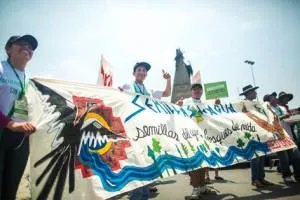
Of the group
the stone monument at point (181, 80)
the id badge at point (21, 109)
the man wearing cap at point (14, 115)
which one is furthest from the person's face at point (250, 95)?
the stone monument at point (181, 80)

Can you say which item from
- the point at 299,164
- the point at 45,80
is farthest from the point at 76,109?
the point at 299,164

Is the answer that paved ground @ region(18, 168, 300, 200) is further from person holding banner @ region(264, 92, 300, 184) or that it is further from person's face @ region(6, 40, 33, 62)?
person's face @ region(6, 40, 33, 62)

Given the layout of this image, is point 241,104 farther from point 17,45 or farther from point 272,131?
point 17,45

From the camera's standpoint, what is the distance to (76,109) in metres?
3.27

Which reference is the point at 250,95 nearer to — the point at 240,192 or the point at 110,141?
the point at 240,192

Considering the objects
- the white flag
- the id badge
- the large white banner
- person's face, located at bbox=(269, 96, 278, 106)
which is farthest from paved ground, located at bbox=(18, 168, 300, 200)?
the white flag

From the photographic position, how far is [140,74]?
16.0 ft

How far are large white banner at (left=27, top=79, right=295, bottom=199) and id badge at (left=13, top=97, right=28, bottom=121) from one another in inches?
2.3

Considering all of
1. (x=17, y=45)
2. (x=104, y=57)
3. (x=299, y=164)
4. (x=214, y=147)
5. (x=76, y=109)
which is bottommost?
(x=299, y=164)

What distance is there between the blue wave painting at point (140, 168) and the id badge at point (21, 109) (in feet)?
2.36

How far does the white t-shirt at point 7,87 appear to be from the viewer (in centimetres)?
266

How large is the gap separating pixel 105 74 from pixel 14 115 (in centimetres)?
436

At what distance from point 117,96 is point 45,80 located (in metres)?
1.04

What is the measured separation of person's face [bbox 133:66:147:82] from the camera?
4875mm
